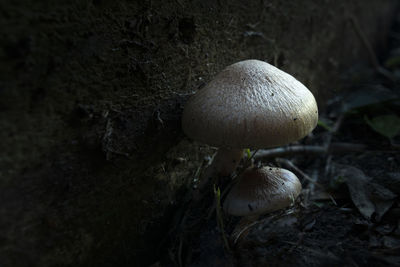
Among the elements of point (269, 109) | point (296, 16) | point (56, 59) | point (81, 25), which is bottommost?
point (269, 109)

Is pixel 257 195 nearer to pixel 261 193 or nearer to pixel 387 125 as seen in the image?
pixel 261 193

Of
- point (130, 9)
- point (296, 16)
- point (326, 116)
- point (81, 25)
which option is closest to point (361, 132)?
point (326, 116)

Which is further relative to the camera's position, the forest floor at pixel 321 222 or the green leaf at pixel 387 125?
the green leaf at pixel 387 125

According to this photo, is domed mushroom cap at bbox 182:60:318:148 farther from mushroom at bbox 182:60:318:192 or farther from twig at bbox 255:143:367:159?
twig at bbox 255:143:367:159

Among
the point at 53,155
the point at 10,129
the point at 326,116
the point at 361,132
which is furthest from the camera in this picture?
the point at 326,116

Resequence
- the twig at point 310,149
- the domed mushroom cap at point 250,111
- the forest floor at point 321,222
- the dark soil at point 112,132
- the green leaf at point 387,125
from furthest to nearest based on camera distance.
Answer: the green leaf at point 387,125 < the twig at point 310,149 < the forest floor at point 321,222 < the domed mushroom cap at point 250,111 < the dark soil at point 112,132

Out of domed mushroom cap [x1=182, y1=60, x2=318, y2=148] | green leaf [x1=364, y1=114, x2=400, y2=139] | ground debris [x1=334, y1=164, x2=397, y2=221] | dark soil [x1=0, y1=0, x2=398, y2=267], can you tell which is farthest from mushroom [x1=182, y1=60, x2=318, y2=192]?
green leaf [x1=364, y1=114, x2=400, y2=139]

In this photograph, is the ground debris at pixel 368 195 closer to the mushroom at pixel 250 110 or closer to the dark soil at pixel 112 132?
the dark soil at pixel 112 132

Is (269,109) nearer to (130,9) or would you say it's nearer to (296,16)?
(130,9)

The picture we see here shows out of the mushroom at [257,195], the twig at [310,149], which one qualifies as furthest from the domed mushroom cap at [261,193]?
the twig at [310,149]

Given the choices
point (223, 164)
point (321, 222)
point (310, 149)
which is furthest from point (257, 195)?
point (310, 149)
